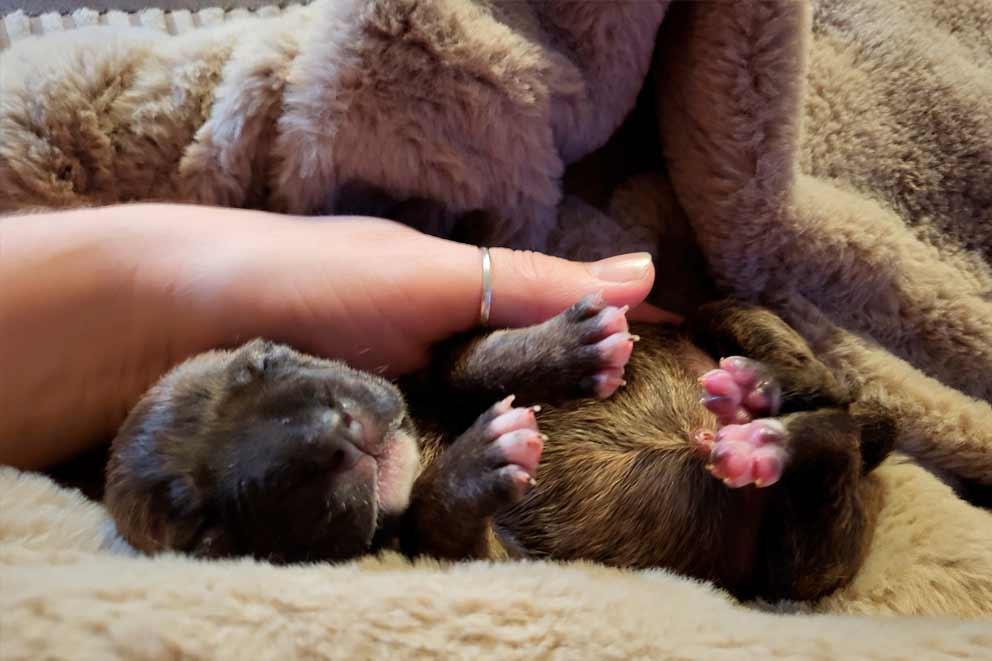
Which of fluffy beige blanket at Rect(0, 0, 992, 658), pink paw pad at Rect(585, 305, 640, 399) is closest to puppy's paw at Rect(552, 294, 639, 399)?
pink paw pad at Rect(585, 305, 640, 399)

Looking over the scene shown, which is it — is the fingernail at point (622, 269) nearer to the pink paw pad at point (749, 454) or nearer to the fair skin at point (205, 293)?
the fair skin at point (205, 293)

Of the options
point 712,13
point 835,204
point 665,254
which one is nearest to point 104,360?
point 665,254

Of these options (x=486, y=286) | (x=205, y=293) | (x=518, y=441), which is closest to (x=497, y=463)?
(x=518, y=441)

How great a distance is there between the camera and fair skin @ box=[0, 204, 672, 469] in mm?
1113

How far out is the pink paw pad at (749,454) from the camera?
101 centimetres

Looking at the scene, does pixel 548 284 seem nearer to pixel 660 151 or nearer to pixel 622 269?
pixel 622 269

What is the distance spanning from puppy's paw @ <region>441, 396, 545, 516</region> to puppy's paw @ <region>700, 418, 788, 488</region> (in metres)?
0.24

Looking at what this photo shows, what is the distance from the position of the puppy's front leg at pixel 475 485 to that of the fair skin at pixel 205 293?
0.84ft

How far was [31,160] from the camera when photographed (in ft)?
3.90

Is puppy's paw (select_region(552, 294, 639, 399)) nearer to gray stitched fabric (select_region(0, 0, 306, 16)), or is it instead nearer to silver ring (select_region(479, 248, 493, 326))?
silver ring (select_region(479, 248, 493, 326))

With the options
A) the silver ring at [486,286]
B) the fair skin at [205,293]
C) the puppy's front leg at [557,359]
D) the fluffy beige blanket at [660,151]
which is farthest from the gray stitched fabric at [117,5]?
the puppy's front leg at [557,359]

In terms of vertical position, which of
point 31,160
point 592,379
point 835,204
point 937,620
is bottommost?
point 937,620

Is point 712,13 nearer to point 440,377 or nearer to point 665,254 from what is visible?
point 665,254

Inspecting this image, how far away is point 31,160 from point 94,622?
2.67 ft
